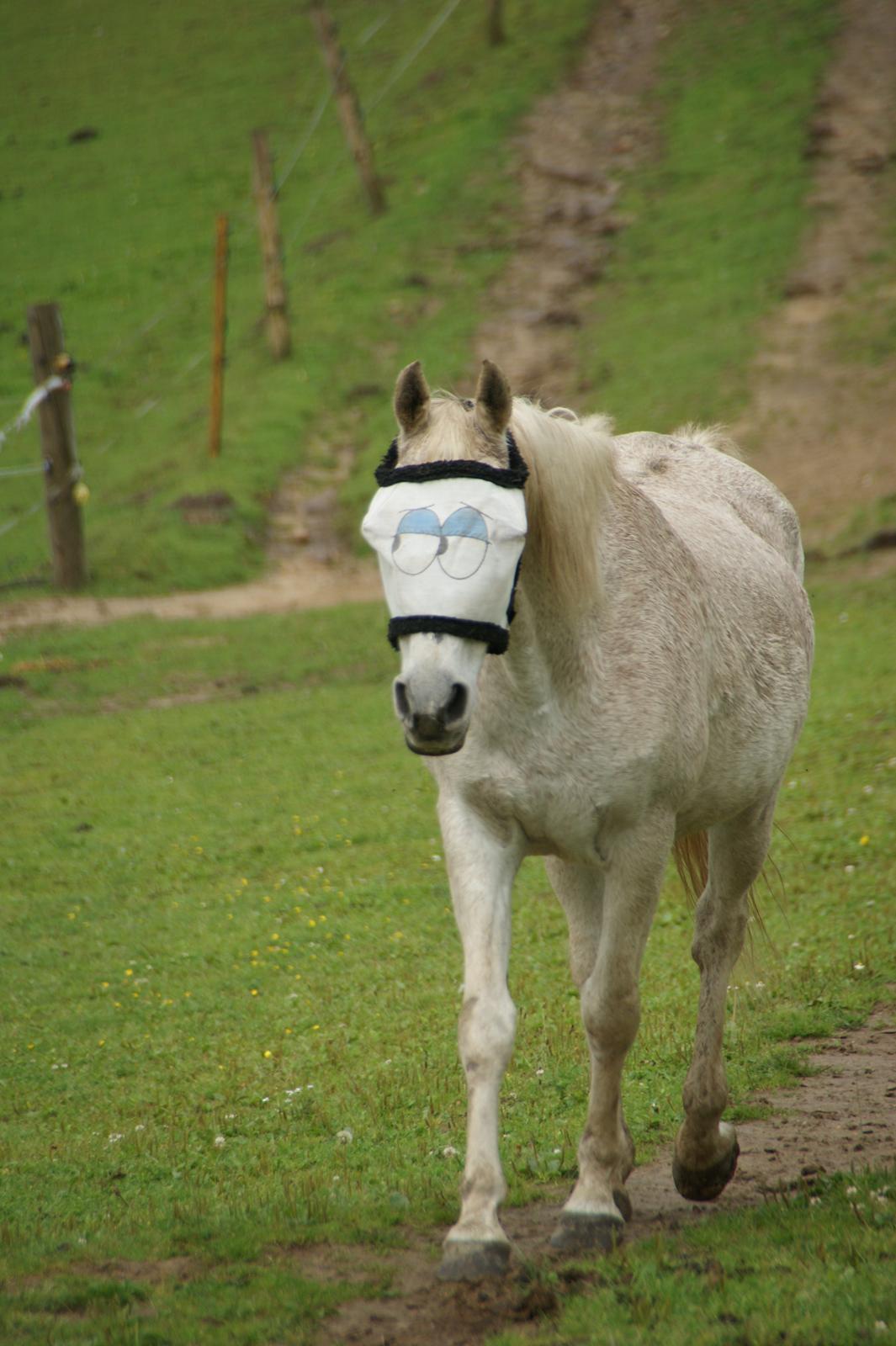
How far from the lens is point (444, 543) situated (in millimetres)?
3980

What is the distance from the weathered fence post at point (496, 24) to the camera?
43.1 metres

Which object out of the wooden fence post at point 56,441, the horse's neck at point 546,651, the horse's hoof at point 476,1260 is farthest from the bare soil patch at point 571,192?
the horse's hoof at point 476,1260

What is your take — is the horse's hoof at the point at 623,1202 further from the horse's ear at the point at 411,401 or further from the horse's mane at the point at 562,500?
the horse's ear at the point at 411,401

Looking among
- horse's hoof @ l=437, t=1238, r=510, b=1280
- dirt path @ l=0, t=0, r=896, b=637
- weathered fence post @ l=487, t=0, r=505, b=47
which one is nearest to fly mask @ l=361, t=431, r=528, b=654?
horse's hoof @ l=437, t=1238, r=510, b=1280

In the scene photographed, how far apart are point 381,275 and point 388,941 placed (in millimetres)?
26720

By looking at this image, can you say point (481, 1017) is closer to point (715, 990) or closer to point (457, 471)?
point (457, 471)

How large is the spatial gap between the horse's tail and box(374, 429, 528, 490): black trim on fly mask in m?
2.86

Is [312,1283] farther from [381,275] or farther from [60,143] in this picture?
[60,143]

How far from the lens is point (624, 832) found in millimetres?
4746

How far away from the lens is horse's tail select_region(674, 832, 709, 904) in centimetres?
664

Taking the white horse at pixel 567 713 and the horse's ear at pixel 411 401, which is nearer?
the white horse at pixel 567 713

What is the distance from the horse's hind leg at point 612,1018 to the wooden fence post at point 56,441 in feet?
57.4

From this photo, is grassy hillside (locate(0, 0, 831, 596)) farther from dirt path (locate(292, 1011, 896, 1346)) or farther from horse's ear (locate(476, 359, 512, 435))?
horse's ear (locate(476, 359, 512, 435))

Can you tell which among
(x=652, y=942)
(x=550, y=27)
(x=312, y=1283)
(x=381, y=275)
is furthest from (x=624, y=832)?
(x=550, y=27)
